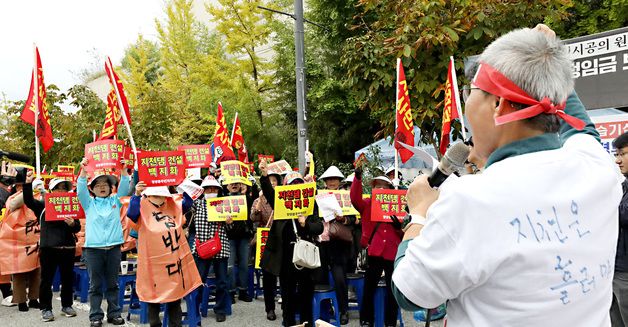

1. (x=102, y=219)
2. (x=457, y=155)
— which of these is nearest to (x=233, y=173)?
(x=102, y=219)

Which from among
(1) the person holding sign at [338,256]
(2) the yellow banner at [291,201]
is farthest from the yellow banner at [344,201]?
(2) the yellow banner at [291,201]

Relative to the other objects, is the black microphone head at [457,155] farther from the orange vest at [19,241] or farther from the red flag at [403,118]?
the orange vest at [19,241]

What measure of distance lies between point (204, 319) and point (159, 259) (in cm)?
188

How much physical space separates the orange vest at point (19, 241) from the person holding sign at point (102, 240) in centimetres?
191

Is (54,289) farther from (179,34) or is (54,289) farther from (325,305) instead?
(179,34)

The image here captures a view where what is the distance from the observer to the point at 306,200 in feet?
22.3

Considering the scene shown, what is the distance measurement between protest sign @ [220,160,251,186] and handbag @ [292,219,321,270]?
2.06 meters

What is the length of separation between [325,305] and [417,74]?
367 centimetres

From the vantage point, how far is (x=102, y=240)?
24.7ft

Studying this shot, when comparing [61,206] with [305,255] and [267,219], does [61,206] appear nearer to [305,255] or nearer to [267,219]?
[267,219]

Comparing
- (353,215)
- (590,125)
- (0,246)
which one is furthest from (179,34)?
(590,125)

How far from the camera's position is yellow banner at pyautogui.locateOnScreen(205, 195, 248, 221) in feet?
25.7

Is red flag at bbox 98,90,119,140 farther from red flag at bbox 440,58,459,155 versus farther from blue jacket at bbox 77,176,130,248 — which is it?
red flag at bbox 440,58,459,155

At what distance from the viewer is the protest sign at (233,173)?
838 centimetres
